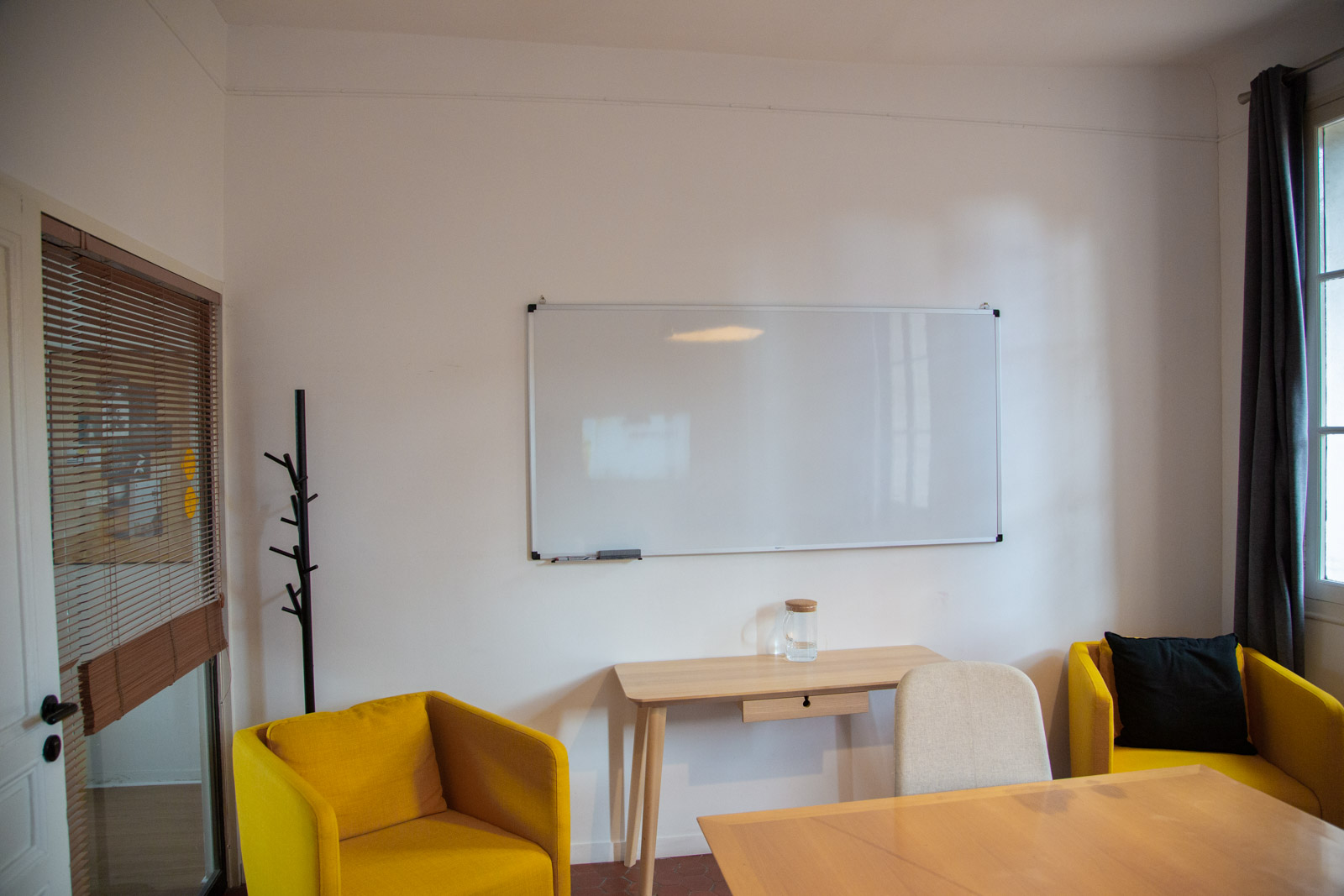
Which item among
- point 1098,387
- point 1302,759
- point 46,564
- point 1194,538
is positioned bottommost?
point 1302,759

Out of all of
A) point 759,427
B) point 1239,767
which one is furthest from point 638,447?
point 1239,767

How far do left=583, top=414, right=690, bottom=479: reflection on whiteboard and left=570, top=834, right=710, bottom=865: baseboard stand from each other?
4.54 feet

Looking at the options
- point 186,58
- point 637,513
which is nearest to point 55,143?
point 186,58

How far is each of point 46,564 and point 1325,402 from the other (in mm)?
4095

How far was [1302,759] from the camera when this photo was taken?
8.36ft

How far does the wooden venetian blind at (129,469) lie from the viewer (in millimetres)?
1774

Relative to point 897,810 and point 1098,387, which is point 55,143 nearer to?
point 897,810

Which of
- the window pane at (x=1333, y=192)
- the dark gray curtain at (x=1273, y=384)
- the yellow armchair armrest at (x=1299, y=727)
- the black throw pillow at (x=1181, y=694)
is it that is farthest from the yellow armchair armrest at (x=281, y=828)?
the window pane at (x=1333, y=192)

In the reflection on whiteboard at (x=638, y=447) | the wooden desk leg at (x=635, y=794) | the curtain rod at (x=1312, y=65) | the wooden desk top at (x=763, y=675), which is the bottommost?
the wooden desk leg at (x=635, y=794)

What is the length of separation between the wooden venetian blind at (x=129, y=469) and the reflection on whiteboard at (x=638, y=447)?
131 cm

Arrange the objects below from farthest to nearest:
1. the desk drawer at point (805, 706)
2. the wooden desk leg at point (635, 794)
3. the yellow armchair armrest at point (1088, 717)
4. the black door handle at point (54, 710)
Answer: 1. the wooden desk leg at point (635, 794)
2. the yellow armchair armrest at point (1088, 717)
3. the desk drawer at point (805, 706)
4. the black door handle at point (54, 710)

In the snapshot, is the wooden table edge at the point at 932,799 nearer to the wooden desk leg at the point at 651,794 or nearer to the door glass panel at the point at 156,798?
the wooden desk leg at the point at 651,794

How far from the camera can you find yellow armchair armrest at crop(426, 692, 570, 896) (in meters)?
2.09

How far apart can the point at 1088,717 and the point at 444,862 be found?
2.26 meters
